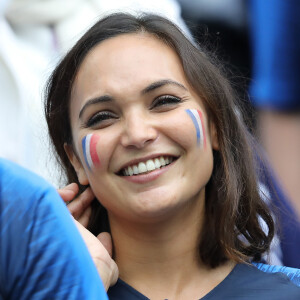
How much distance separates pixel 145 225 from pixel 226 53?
2129mm

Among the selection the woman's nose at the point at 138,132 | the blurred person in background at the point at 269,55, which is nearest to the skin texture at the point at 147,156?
the woman's nose at the point at 138,132

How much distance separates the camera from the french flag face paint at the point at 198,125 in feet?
7.07

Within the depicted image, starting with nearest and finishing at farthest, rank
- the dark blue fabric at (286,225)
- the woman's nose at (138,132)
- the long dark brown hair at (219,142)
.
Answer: the woman's nose at (138,132) < the long dark brown hair at (219,142) < the dark blue fabric at (286,225)

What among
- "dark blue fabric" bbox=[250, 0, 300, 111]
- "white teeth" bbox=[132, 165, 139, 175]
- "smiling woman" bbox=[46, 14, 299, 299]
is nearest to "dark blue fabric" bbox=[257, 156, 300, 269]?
"smiling woman" bbox=[46, 14, 299, 299]

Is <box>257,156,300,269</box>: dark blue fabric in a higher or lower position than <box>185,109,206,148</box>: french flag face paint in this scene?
lower

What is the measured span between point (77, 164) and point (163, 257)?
0.42m

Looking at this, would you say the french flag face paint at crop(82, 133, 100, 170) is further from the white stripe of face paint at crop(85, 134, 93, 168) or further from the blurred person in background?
the blurred person in background

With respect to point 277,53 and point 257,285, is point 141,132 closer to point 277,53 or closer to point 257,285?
point 257,285

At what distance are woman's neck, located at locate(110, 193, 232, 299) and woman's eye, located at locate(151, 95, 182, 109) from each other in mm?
326

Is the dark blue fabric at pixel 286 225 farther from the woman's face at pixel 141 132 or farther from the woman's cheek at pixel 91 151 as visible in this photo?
the woman's cheek at pixel 91 151

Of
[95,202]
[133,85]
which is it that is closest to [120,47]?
[133,85]

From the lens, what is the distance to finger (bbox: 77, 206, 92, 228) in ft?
7.63

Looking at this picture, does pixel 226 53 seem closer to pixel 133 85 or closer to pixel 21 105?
pixel 21 105

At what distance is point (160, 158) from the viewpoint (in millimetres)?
2117
